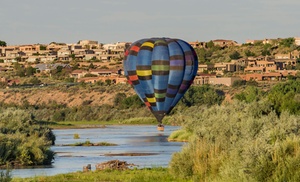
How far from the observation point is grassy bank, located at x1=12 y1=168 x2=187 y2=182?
3259 cm

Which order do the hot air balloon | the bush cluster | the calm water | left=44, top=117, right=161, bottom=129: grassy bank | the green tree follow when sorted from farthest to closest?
the green tree
left=44, top=117, right=161, bottom=129: grassy bank
the hot air balloon
the calm water
the bush cluster

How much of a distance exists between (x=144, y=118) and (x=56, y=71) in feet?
243

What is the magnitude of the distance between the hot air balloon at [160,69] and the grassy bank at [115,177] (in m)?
26.3

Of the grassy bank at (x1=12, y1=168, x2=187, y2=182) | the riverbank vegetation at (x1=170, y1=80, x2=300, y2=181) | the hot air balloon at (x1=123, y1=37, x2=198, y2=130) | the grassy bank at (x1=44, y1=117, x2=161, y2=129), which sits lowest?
the grassy bank at (x1=44, y1=117, x2=161, y2=129)

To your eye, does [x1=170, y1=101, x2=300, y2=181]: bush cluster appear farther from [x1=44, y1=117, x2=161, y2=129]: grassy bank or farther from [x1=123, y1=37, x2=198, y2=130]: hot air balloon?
[x1=44, y1=117, x2=161, y2=129]: grassy bank

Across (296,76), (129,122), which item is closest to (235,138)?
(129,122)

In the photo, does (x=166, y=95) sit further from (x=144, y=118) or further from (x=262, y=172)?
(x=144, y=118)

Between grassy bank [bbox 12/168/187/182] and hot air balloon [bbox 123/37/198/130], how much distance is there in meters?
26.3

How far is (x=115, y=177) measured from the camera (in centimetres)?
3366

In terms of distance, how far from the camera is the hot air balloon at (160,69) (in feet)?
205

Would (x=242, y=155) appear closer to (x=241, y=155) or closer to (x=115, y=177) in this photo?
(x=241, y=155)

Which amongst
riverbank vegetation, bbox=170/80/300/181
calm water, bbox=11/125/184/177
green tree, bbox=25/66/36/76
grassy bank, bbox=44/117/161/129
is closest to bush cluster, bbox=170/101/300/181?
riverbank vegetation, bbox=170/80/300/181

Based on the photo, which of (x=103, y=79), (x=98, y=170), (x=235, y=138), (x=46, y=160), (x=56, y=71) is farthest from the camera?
(x=56, y=71)

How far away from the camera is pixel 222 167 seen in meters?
28.6
